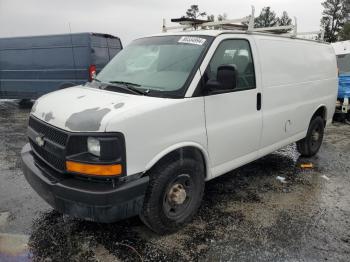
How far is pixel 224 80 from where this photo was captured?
3.31 metres

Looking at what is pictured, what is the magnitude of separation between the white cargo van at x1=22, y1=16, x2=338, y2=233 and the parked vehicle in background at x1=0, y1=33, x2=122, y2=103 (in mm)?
5722

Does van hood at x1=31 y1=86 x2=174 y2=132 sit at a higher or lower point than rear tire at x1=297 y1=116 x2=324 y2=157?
higher

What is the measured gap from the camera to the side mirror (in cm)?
330

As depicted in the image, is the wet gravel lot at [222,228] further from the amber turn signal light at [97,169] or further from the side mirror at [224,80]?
the side mirror at [224,80]

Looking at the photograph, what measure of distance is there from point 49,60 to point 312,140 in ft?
25.6

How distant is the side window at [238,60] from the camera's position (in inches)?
142

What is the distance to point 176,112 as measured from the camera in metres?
3.16

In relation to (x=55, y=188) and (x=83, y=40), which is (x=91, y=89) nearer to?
(x=55, y=188)

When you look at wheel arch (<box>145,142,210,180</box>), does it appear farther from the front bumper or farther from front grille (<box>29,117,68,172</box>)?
front grille (<box>29,117,68,172</box>)

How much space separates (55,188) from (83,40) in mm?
7408

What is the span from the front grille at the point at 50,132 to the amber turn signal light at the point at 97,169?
229 mm

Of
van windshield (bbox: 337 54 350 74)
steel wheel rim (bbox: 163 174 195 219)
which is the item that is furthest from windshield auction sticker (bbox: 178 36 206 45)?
van windshield (bbox: 337 54 350 74)

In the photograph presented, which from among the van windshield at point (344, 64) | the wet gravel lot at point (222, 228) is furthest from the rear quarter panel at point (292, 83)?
the van windshield at point (344, 64)

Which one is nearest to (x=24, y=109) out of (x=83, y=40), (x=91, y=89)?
(x=83, y=40)
